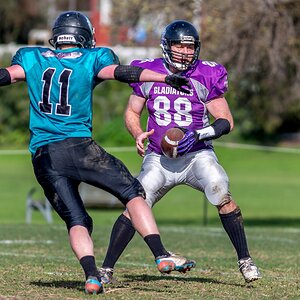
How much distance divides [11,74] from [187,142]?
1.39 meters

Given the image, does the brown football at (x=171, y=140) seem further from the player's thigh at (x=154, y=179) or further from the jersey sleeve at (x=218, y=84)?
the jersey sleeve at (x=218, y=84)

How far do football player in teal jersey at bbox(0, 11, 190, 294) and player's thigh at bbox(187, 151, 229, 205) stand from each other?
2.43 feet

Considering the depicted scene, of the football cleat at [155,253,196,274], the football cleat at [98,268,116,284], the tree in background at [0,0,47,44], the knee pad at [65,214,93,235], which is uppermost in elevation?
the knee pad at [65,214,93,235]

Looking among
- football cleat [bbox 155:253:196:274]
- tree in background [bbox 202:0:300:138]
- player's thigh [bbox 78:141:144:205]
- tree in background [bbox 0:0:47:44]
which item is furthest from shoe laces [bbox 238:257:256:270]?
tree in background [bbox 0:0:47:44]

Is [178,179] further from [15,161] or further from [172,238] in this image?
[15,161]

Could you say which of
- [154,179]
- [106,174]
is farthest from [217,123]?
[106,174]

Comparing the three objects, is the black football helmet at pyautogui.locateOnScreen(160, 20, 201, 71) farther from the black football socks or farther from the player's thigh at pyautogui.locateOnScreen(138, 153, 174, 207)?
the black football socks

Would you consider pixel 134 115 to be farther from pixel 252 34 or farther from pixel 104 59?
pixel 252 34

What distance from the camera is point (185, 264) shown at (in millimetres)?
6617

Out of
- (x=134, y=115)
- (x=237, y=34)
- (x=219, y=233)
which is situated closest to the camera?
(x=134, y=115)

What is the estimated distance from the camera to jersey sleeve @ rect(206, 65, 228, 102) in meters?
7.38

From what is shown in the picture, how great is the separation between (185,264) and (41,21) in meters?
35.1

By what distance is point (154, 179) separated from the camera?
24.2 feet

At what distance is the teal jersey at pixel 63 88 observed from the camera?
21.6 feet
